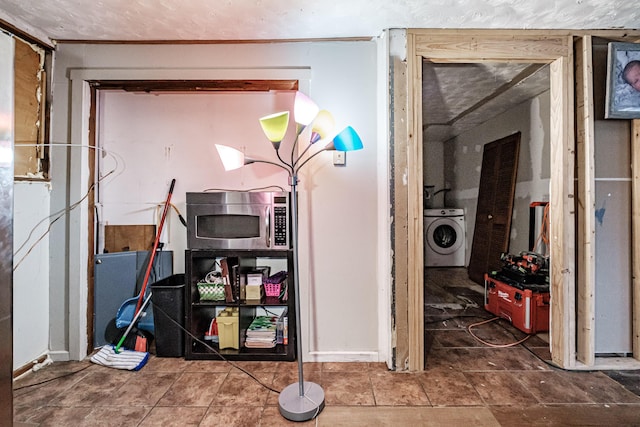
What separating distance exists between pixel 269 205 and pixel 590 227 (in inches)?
83.2

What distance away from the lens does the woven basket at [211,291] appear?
2.30 meters

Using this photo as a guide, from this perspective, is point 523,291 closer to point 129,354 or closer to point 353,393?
point 353,393

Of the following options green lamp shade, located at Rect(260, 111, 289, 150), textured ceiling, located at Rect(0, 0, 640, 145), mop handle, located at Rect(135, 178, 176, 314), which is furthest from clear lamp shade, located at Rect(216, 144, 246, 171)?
mop handle, located at Rect(135, 178, 176, 314)

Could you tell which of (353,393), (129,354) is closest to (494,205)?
(353,393)

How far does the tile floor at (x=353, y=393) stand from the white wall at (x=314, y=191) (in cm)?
24

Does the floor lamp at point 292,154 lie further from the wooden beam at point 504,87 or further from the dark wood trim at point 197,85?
the wooden beam at point 504,87

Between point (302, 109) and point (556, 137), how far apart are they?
1725 millimetres

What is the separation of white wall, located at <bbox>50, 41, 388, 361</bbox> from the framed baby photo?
4.89 ft

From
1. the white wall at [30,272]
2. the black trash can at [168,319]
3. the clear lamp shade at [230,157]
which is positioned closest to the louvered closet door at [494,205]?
the clear lamp shade at [230,157]

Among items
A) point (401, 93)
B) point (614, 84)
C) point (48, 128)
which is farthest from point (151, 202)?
point (614, 84)

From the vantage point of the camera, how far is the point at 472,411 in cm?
166

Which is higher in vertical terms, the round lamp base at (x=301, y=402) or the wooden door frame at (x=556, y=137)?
the wooden door frame at (x=556, y=137)

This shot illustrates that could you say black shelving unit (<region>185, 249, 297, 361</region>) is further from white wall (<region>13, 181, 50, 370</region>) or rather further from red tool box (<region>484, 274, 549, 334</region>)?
red tool box (<region>484, 274, 549, 334</region>)

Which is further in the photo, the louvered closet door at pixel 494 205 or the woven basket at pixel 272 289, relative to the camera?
the louvered closet door at pixel 494 205
